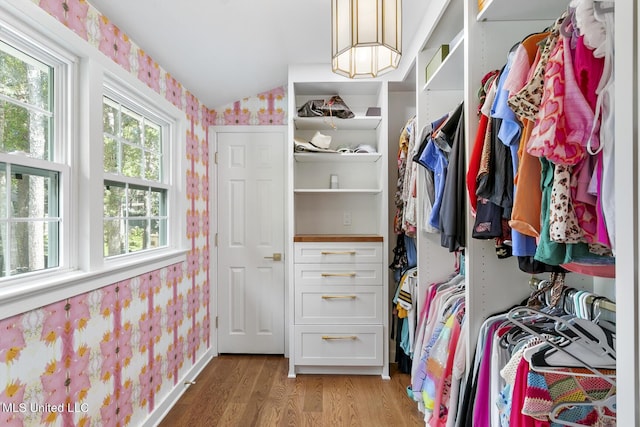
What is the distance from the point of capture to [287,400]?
2521 mm

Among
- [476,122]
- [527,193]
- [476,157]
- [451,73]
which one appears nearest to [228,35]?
[451,73]

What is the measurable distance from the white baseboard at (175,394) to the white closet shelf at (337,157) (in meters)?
1.81

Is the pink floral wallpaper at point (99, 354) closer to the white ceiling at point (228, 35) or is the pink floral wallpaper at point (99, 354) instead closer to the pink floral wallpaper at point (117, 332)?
the pink floral wallpaper at point (117, 332)

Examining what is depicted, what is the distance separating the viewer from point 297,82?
2896 mm

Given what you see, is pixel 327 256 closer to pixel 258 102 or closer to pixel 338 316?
pixel 338 316

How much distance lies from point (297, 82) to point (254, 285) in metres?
1.74

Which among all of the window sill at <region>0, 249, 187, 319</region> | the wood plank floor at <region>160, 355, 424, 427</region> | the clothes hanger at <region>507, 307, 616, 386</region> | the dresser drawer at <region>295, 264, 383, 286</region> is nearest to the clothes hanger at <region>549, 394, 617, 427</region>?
the clothes hanger at <region>507, 307, 616, 386</region>

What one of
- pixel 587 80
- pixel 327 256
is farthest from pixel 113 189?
pixel 587 80

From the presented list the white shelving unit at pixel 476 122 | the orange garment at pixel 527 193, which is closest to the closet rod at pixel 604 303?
the white shelving unit at pixel 476 122

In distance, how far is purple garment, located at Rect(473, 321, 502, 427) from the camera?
1.26m

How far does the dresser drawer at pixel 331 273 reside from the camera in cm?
285

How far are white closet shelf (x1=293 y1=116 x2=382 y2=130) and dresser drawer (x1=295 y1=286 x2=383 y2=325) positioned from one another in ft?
4.23

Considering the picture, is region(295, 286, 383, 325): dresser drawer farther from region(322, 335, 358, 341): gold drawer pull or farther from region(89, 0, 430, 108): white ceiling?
region(89, 0, 430, 108): white ceiling

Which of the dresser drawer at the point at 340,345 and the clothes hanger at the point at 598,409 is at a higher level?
the clothes hanger at the point at 598,409
